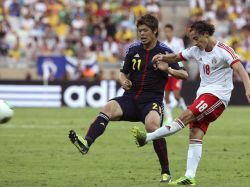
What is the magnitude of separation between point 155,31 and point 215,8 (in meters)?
25.2

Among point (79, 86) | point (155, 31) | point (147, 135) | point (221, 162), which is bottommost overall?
point (79, 86)

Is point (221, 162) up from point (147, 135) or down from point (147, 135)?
down

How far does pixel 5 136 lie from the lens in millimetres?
18625

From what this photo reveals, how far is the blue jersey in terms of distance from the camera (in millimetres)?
11727

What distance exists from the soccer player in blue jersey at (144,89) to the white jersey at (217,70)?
1.39 ft

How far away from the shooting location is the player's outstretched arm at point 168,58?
11263mm

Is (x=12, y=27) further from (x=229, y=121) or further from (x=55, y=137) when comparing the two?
(x=55, y=137)

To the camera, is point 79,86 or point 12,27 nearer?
point 79,86

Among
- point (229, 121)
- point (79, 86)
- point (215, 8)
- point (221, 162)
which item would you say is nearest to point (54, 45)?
point (79, 86)

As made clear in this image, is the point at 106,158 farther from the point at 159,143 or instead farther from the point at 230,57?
the point at 230,57

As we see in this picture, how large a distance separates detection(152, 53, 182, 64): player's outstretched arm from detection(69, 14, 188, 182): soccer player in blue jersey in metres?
0.08

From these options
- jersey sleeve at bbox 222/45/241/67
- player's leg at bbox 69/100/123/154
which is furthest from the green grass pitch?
jersey sleeve at bbox 222/45/241/67

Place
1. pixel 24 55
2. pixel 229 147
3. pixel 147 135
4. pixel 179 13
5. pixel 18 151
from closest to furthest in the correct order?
pixel 147 135 < pixel 18 151 < pixel 229 147 < pixel 24 55 < pixel 179 13

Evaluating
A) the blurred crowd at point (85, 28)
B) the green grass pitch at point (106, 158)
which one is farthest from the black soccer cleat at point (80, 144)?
the blurred crowd at point (85, 28)
